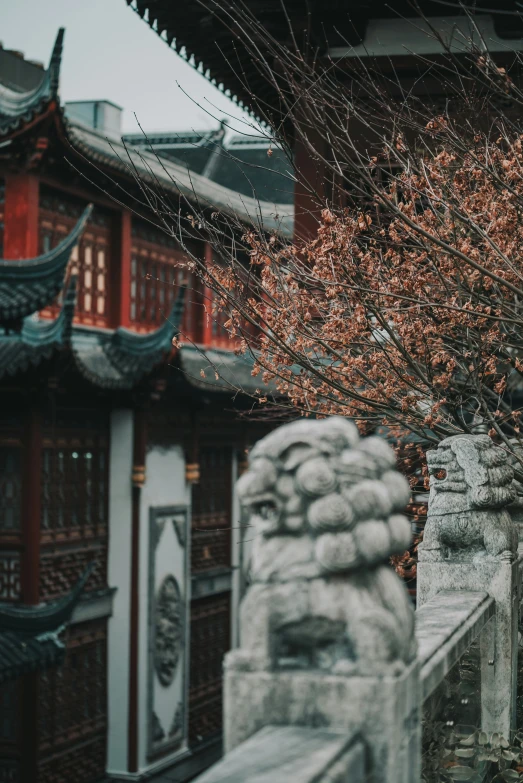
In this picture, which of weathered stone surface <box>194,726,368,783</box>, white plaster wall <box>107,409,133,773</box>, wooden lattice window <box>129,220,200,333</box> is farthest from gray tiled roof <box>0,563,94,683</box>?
weathered stone surface <box>194,726,368,783</box>

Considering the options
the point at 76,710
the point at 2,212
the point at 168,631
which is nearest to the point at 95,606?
the point at 76,710

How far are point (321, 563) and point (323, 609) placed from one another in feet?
0.40

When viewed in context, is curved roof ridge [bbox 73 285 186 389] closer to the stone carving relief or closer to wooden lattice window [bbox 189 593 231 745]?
the stone carving relief

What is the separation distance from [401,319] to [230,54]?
7702mm

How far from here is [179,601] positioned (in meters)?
19.1

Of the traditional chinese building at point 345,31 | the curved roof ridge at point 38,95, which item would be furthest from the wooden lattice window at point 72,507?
the traditional chinese building at point 345,31

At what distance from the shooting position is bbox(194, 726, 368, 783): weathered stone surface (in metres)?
2.45

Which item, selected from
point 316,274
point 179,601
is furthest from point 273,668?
point 179,601

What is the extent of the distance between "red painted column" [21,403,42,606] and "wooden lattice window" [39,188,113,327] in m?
2.10

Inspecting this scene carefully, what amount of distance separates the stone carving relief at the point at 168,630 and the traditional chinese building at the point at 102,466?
0.12ft

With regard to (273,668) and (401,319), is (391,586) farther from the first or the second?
(401,319)

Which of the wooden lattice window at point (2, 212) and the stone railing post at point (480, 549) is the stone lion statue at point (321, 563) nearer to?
the stone railing post at point (480, 549)

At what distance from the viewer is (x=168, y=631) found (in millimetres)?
18547

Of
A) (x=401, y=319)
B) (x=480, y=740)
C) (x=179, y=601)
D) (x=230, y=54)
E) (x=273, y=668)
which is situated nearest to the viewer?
(x=273, y=668)
